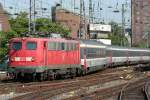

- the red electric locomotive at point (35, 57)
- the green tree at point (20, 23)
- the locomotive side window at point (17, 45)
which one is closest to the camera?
the red electric locomotive at point (35, 57)

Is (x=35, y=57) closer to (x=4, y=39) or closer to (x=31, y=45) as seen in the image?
(x=31, y=45)

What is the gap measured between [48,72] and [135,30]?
5596 inches

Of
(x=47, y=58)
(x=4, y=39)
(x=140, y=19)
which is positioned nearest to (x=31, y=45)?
(x=47, y=58)

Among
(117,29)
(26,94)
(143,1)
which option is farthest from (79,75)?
(143,1)

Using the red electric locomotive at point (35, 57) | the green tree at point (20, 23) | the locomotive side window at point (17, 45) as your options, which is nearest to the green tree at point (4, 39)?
the green tree at point (20, 23)

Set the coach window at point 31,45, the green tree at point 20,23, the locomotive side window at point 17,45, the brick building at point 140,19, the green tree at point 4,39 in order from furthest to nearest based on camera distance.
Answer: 1. the brick building at point 140,19
2. the green tree at point 20,23
3. the green tree at point 4,39
4. the locomotive side window at point 17,45
5. the coach window at point 31,45

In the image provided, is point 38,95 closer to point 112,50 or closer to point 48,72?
point 48,72

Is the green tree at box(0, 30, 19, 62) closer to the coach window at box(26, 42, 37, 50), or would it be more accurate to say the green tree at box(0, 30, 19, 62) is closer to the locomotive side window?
the locomotive side window

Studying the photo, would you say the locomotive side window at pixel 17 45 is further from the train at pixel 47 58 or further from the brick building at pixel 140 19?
the brick building at pixel 140 19

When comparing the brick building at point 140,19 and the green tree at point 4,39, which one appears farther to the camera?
the brick building at point 140,19

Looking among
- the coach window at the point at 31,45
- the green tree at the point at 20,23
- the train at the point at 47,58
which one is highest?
the green tree at the point at 20,23

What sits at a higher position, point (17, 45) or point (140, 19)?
point (140, 19)

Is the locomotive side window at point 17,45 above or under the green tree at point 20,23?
under

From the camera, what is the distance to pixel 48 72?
31156 millimetres
